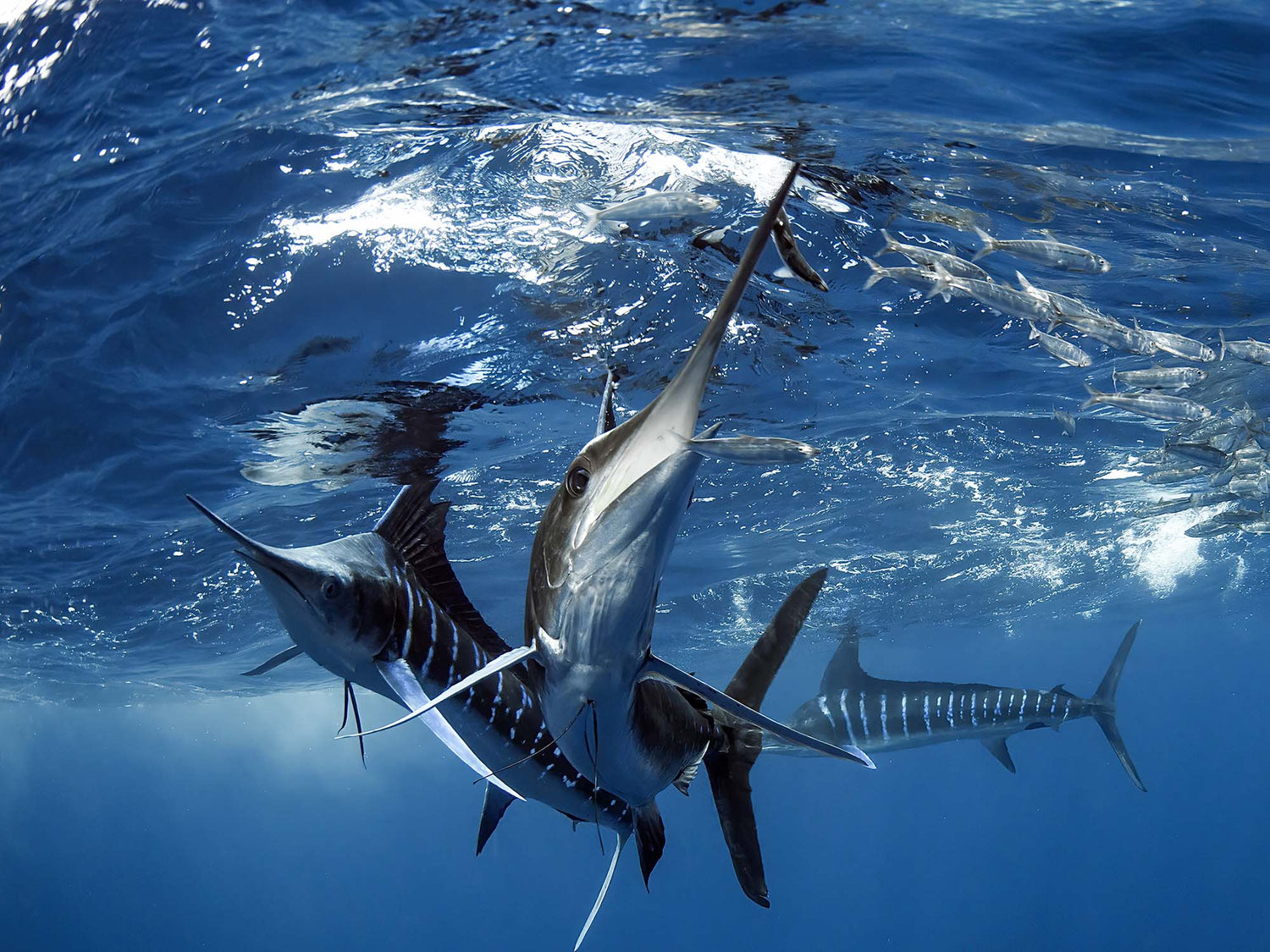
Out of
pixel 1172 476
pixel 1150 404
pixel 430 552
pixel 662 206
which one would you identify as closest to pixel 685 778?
pixel 430 552

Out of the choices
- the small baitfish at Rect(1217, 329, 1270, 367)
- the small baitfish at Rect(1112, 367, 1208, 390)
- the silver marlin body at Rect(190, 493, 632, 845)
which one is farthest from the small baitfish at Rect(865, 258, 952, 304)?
the small baitfish at Rect(1217, 329, 1270, 367)

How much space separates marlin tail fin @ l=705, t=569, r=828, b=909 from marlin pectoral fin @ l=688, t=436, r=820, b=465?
2299mm

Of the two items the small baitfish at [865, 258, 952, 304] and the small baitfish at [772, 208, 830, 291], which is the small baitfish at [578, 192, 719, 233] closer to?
the small baitfish at [865, 258, 952, 304]

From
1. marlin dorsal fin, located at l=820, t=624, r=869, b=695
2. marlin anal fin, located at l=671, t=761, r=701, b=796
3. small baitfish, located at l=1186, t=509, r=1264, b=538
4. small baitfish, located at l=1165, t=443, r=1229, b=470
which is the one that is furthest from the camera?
small baitfish, located at l=1186, t=509, r=1264, b=538

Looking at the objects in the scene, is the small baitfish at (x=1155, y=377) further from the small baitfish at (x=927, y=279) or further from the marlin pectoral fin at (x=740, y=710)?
the marlin pectoral fin at (x=740, y=710)

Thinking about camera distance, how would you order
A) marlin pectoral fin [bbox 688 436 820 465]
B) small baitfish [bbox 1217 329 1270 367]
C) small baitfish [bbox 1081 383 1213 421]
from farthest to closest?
small baitfish [bbox 1217 329 1270 367], small baitfish [bbox 1081 383 1213 421], marlin pectoral fin [bbox 688 436 820 465]

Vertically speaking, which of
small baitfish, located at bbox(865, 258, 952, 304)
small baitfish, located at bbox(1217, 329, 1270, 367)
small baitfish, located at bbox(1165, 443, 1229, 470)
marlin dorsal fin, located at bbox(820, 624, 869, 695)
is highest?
small baitfish, located at bbox(865, 258, 952, 304)

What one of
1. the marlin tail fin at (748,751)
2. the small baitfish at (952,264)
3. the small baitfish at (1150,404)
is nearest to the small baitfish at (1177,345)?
the small baitfish at (1150,404)

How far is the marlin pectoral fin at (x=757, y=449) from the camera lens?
1646 mm

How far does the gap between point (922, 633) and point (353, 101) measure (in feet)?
147

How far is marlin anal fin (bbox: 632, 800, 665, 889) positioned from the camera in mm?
3984

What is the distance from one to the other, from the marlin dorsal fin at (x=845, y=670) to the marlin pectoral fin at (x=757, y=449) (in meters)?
9.48

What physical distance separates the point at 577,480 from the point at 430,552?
6.02 feet

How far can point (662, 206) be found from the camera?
6.88 metres
